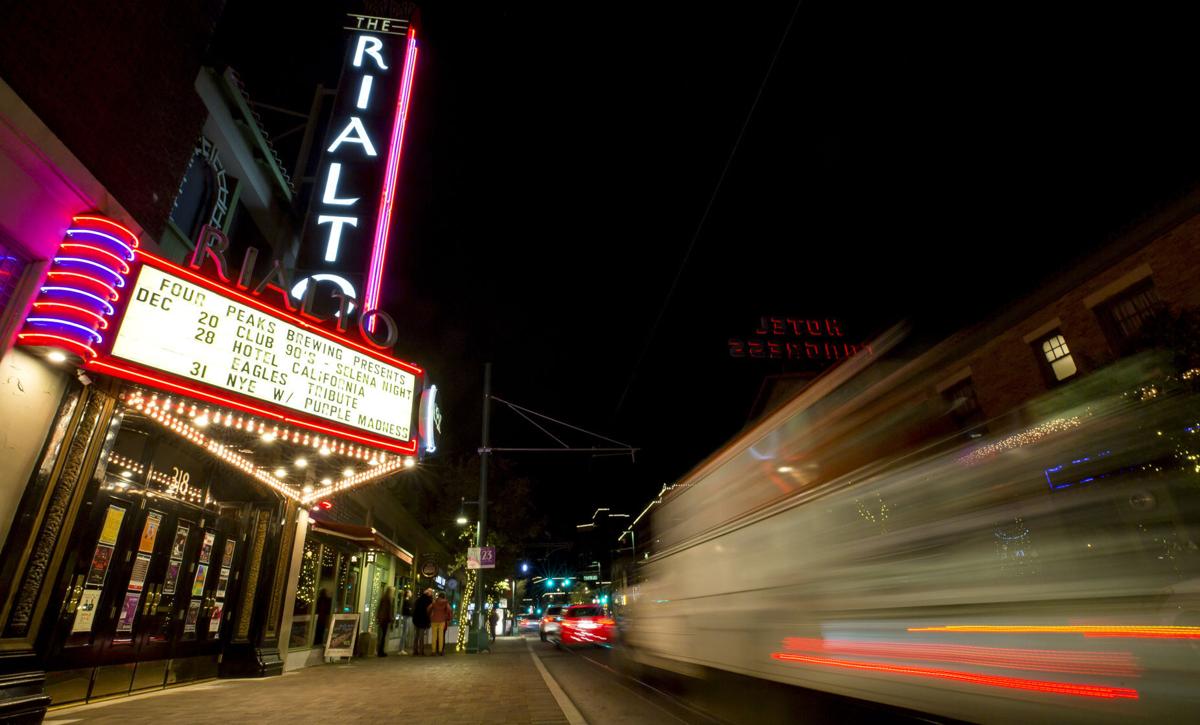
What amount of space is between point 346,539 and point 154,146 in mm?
10474

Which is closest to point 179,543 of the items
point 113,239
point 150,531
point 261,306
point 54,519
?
point 150,531

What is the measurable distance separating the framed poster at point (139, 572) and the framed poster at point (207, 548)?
1.27m

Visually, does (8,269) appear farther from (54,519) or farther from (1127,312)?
(1127,312)

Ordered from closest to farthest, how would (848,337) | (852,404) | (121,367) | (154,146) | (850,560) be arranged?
1. (850,560)
2. (852,404)
3. (121,367)
4. (154,146)
5. (848,337)

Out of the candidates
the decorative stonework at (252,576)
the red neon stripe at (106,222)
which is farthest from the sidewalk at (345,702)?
the red neon stripe at (106,222)

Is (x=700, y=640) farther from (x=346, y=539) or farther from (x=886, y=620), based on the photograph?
(x=346, y=539)

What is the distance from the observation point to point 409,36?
40.4ft

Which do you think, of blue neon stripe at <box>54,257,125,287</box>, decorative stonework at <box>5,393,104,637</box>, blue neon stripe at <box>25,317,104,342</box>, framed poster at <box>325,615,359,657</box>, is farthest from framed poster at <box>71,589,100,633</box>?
framed poster at <box>325,615,359,657</box>

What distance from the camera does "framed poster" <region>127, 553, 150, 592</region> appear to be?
24.9 ft

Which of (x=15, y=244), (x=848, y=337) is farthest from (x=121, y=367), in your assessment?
(x=848, y=337)

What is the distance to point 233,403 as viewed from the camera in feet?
21.2

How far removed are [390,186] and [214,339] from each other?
510 centimetres

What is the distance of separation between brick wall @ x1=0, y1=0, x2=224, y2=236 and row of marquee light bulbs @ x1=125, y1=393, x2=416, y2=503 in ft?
7.55

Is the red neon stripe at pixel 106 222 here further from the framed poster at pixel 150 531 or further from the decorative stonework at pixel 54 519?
the framed poster at pixel 150 531
